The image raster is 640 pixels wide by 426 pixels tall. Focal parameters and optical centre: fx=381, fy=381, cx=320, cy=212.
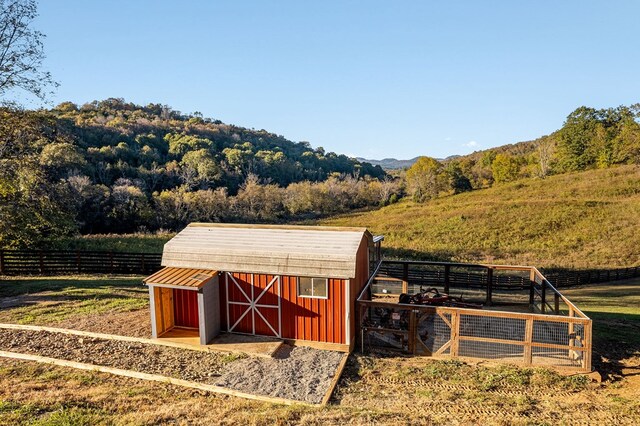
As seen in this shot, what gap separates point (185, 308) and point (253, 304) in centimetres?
249

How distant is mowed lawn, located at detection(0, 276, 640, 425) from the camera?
7473 mm

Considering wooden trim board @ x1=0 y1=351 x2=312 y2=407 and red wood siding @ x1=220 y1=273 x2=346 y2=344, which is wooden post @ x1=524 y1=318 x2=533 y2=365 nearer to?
red wood siding @ x1=220 y1=273 x2=346 y2=344

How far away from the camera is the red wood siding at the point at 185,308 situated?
500 inches

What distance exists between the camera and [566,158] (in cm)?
6725

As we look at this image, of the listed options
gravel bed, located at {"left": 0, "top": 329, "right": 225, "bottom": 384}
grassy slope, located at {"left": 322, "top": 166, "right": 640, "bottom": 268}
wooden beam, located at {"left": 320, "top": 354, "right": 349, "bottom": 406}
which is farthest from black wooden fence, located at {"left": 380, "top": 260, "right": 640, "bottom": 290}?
gravel bed, located at {"left": 0, "top": 329, "right": 225, "bottom": 384}

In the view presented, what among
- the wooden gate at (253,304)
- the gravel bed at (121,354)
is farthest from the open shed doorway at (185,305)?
the gravel bed at (121,354)

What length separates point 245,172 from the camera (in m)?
71.4

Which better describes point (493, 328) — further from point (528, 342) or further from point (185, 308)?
point (185, 308)

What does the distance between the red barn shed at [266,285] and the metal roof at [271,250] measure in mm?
30

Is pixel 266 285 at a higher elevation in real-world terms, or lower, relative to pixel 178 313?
higher

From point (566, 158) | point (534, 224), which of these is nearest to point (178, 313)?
point (534, 224)

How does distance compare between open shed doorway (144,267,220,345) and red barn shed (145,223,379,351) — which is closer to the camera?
red barn shed (145,223,379,351)

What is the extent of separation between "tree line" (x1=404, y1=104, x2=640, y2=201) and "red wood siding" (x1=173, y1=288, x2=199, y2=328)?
5504 centimetres

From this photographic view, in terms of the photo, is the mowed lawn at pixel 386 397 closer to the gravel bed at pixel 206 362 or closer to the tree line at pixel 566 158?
the gravel bed at pixel 206 362
